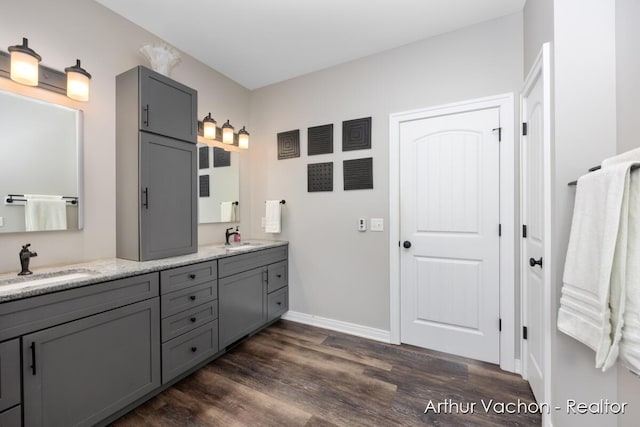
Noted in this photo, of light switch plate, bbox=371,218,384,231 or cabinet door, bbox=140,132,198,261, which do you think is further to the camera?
light switch plate, bbox=371,218,384,231

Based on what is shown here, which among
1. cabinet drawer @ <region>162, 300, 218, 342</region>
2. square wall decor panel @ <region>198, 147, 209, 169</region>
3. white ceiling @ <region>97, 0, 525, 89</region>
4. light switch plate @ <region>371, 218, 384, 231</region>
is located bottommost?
cabinet drawer @ <region>162, 300, 218, 342</region>

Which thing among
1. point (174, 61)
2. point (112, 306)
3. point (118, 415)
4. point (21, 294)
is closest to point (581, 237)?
point (112, 306)

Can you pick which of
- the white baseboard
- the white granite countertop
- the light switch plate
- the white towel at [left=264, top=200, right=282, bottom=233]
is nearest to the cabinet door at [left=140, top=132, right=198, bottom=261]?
the white granite countertop

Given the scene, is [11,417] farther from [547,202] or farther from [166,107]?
[547,202]

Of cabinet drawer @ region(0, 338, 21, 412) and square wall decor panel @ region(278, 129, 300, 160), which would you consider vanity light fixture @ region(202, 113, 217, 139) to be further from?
cabinet drawer @ region(0, 338, 21, 412)

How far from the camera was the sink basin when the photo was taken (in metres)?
1.38

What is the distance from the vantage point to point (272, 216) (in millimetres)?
3035

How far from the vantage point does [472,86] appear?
2176mm

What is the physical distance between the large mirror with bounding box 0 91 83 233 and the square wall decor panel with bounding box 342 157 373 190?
2.18 m

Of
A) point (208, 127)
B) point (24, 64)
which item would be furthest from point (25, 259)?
point (208, 127)

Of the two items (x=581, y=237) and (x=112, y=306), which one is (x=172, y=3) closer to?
(x=112, y=306)

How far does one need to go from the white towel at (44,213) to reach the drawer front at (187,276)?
2.57 ft

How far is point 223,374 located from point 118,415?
0.66 m

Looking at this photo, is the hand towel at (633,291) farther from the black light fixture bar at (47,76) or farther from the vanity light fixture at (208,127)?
the black light fixture bar at (47,76)
